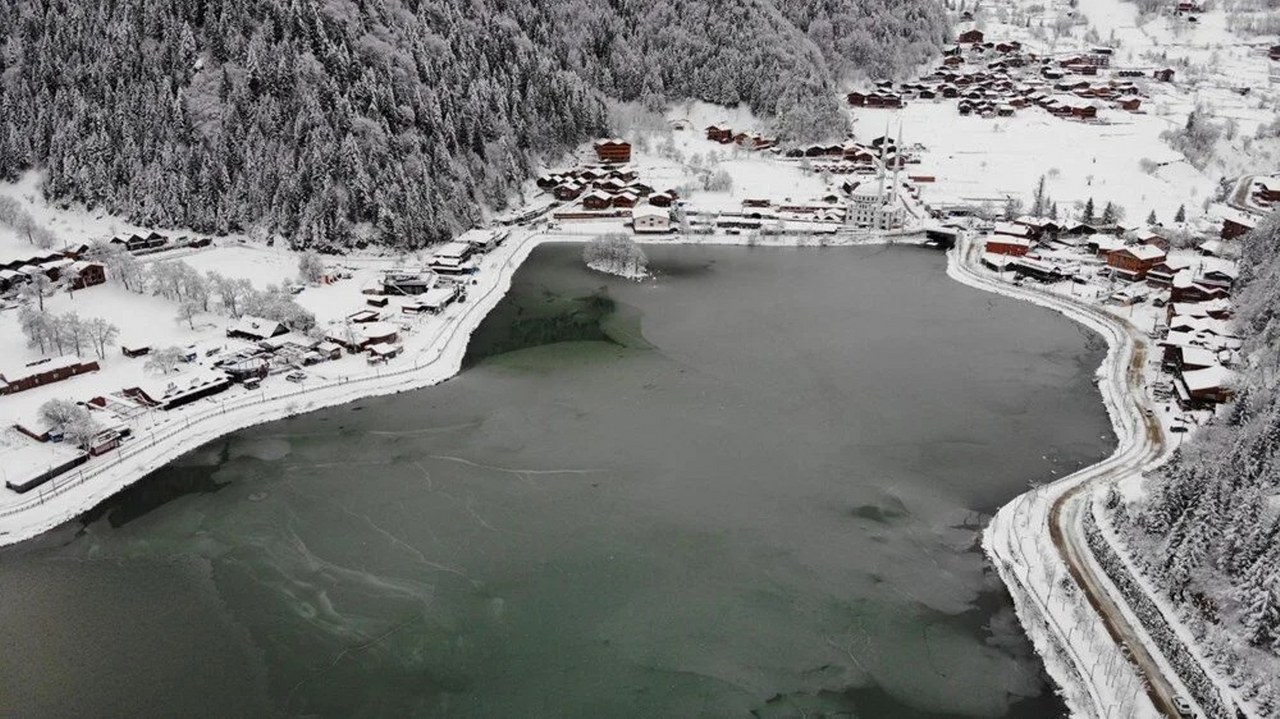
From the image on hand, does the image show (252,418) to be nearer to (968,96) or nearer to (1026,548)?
(1026,548)

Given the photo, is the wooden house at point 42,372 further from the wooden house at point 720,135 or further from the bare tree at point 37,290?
the wooden house at point 720,135

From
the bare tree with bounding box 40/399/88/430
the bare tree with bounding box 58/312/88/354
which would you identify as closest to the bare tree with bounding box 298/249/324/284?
the bare tree with bounding box 58/312/88/354

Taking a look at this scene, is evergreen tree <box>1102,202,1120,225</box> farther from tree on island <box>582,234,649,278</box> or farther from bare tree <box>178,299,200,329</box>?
bare tree <box>178,299,200,329</box>

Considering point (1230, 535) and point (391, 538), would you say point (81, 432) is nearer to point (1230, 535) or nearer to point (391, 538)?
point (391, 538)

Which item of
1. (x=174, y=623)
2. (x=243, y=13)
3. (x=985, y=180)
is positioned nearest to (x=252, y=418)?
(x=174, y=623)

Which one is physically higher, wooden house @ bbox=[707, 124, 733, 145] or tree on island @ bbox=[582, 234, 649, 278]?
wooden house @ bbox=[707, 124, 733, 145]

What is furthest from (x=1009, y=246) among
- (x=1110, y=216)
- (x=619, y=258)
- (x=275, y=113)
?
(x=275, y=113)

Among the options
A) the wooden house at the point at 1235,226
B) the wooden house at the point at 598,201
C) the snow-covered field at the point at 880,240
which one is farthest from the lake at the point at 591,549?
the wooden house at the point at 598,201

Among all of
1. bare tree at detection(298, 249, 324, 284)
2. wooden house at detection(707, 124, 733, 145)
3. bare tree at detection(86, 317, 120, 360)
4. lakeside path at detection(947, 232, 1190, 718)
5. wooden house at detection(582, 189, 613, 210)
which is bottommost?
lakeside path at detection(947, 232, 1190, 718)
